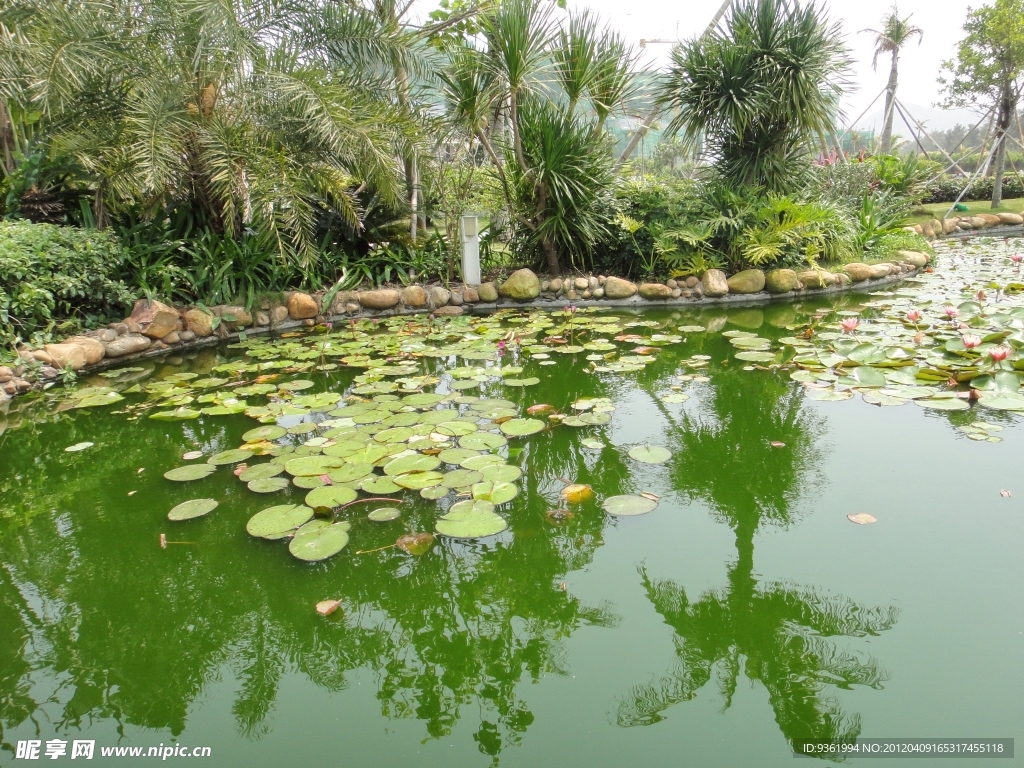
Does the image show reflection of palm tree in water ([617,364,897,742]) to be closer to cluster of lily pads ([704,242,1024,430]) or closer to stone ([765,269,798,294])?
cluster of lily pads ([704,242,1024,430])

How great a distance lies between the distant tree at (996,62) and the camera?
434 inches

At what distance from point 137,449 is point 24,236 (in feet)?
7.16

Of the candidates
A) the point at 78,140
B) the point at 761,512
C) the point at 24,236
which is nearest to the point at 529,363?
the point at 761,512

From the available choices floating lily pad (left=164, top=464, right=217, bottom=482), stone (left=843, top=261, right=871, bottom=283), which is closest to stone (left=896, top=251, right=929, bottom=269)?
stone (left=843, top=261, right=871, bottom=283)

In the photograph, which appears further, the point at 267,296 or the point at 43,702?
the point at 267,296

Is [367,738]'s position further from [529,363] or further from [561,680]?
[529,363]

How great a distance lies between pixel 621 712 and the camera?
142 cm

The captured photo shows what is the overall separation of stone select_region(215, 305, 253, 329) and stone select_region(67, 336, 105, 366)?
940 millimetres

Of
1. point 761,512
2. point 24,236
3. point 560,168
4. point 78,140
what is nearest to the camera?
point 761,512

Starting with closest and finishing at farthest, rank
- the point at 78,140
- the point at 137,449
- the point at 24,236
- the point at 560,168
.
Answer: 1. the point at 137,449
2. the point at 24,236
3. the point at 78,140
4. the point at 560,168

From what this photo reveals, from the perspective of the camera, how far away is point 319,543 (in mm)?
2027

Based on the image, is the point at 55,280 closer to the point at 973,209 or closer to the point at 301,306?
the point at 301,306

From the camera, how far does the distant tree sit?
11.0 meters

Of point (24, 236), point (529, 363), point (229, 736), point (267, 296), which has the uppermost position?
point (24, 236)
